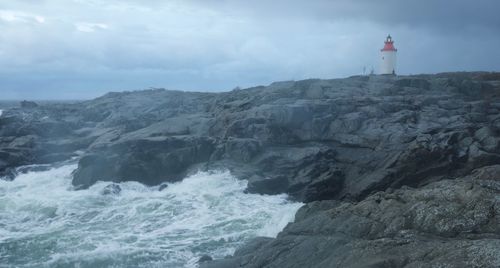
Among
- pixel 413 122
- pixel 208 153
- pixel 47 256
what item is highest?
pixel 413 122

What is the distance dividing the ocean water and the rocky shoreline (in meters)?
1.54

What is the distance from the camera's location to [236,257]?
52.9 feet

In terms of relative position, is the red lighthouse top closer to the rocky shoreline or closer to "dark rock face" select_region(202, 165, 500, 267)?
the rocky shoreline

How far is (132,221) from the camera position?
2314cm

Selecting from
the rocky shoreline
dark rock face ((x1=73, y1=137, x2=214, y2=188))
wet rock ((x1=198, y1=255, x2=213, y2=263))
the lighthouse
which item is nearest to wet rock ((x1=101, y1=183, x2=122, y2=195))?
dark rock face ((x1=73, y1=137, x2=214, y2=188))

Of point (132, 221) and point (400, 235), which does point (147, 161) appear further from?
point (400, 235)

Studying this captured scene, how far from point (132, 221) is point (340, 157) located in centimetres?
1059

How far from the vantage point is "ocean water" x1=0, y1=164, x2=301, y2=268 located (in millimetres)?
18594

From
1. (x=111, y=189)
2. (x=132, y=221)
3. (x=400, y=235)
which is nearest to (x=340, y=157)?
(x=132, y=221)

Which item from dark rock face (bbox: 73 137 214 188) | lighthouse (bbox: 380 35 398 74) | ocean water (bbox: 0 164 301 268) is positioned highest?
lighthouse (bbox: 380 35 398 74)

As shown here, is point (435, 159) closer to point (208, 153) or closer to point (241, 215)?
point (241, 215)

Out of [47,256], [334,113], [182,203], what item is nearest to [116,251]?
[47,256]

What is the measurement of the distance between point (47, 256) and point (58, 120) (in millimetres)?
26481

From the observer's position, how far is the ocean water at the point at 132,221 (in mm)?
18594
